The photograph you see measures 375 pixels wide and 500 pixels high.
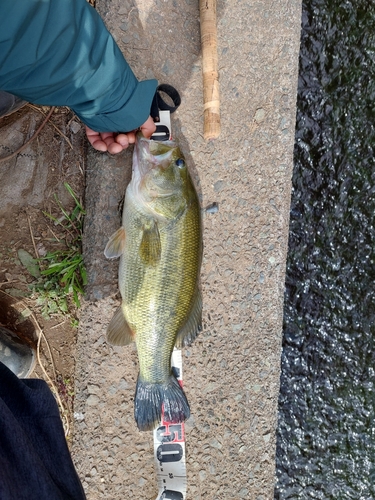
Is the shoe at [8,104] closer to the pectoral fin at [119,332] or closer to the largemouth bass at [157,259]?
the largemouth bass at [157,259]

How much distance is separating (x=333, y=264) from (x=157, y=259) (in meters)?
1.73

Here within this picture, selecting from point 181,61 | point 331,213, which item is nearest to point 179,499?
point 331,213

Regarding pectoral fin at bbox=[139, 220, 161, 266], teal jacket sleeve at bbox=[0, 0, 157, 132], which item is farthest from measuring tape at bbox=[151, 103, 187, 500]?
pectoral fin at bbox=[139, 220, 161, 266]

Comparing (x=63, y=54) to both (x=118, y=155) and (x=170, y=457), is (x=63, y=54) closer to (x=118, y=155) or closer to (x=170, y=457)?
(x=118, y=155)

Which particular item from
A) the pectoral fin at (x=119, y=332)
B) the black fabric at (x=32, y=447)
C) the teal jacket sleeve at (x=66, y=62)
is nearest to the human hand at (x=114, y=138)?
the teal jacket sleeve at (x=66, y=62)

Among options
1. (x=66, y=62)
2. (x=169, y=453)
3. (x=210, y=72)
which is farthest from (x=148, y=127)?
(x=169, y=453)

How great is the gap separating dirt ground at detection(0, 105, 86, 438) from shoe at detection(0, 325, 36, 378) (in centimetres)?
9

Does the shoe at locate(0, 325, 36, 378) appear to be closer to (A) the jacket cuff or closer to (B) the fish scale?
(B) the fish scale

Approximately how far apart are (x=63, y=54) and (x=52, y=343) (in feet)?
6.53

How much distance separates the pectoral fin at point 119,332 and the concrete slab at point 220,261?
0.69 ft

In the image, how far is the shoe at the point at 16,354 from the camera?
2877 millimetres

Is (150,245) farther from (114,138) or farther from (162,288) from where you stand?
(114,138)

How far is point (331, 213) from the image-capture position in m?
3.63

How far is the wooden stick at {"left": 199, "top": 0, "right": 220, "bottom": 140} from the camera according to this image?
305 centimetres
